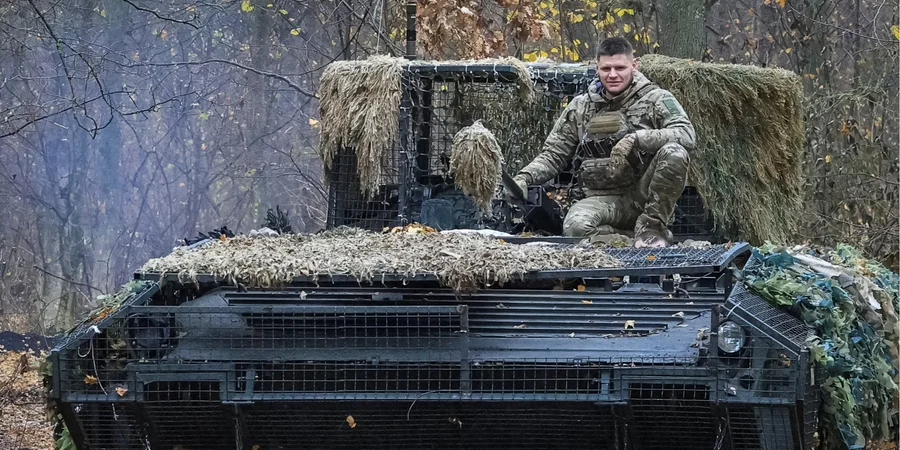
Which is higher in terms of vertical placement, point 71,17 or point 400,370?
point 71,17

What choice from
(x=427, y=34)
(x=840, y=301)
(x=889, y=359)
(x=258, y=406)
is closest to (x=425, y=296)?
(x=258, y=406)

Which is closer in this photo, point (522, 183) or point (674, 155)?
point (674, 155)

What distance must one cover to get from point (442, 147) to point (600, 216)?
144cm

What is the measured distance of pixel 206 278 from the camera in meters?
5.12

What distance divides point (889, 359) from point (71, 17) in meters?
10.2

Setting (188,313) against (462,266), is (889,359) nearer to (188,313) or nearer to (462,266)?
(462,266)

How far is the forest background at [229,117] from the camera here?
1311 centimetres

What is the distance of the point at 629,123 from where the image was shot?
6941 millimetres

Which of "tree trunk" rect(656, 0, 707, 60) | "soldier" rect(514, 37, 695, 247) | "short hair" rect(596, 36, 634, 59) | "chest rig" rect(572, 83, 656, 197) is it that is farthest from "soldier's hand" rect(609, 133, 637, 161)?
"tree trunk" rect(656, 0, 707, 60)

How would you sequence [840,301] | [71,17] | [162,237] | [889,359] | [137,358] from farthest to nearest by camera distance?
[162,237], [71,17], [889,359], [840,301], [137,358]

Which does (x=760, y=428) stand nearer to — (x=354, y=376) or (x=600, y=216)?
(x=354, y=376)

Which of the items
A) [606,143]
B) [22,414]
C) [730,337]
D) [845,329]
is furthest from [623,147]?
[22,414]

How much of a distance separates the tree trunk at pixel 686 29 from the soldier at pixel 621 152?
5299mm

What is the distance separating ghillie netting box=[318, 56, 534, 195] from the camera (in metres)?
7.50
